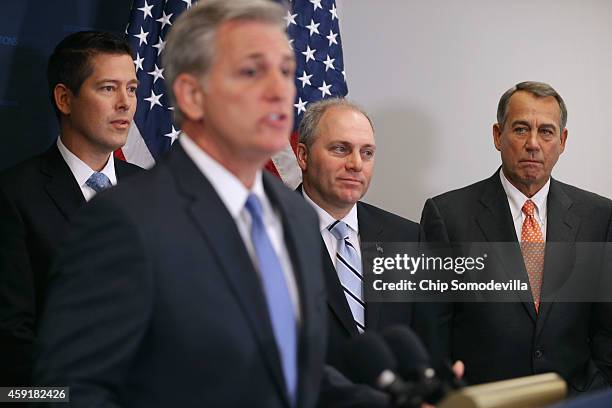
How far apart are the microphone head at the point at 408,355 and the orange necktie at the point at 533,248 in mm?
1820

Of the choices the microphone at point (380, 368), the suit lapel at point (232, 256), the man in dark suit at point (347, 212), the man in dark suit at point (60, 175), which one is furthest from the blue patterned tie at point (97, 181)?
the microphone at point (380, 368)

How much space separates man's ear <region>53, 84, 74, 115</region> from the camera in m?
2.83

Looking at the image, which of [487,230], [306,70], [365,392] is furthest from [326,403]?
[306,70]

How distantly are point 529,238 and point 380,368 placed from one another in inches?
78.1

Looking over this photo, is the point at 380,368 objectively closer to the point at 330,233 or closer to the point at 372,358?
the point at 372,358

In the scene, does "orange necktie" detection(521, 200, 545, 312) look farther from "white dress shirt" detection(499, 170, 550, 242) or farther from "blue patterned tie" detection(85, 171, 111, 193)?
"blue patterned tie" detection(85, 171, 111, 193)

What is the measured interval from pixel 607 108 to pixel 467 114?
76 cm

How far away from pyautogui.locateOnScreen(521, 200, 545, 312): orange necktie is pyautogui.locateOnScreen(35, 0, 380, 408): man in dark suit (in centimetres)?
182

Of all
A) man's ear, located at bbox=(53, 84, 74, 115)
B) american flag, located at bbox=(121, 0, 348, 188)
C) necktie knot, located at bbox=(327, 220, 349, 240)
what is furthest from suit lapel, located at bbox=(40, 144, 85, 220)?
necktie knot, located at bbox=(327, 220, 349, 240)

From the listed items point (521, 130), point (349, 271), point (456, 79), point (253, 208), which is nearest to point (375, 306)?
point (349, 271)

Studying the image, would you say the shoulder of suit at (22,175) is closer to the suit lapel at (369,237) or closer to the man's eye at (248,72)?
the suit lapel at (369,237)

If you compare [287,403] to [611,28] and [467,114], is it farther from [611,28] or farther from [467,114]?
[611,28]

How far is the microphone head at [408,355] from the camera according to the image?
4.46ft

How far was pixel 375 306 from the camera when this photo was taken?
2.75 m
